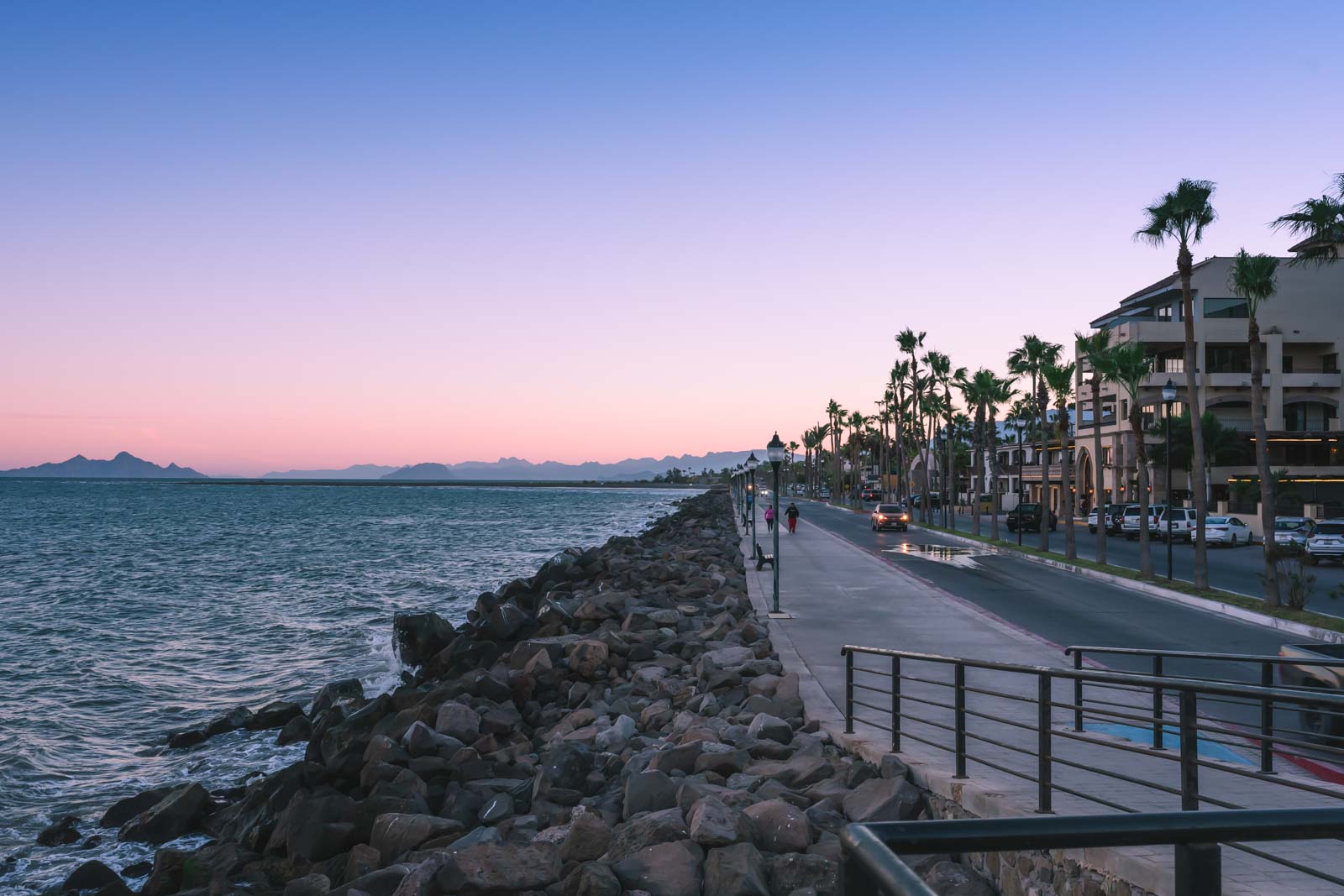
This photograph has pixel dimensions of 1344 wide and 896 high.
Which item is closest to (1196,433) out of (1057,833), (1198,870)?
(1198,870)

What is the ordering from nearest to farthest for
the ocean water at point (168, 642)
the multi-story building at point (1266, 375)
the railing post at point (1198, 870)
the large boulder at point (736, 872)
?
the railing post at point (1198, 870) < the large boulder at point (736, 872) < the ocean water at point (168, 642) < the multi-story building at point (1266, 375)

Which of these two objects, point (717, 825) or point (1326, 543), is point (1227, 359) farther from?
point (717, 825)

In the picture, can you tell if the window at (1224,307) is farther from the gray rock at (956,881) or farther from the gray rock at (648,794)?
the gray rock at (956,881)

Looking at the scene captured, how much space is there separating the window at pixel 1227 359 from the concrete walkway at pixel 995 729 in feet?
170

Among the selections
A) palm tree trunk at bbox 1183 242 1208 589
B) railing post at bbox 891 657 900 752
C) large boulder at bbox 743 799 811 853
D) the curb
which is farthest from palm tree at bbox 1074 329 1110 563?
large boulder at bbox 743 799 811 853

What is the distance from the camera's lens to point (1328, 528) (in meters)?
37.1

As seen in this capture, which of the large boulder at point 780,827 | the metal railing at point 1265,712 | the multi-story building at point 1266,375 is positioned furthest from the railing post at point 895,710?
the multi-story building at point 1266,375

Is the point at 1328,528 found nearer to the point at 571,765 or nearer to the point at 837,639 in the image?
the point at 837,639

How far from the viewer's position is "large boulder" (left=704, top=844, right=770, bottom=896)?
25.2ft

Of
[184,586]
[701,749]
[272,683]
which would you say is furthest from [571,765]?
[184,586]

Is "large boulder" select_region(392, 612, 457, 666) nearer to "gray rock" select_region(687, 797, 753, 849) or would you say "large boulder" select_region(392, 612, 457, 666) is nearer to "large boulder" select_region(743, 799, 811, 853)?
"gray rock" select_region(687, 797, 753, 849)

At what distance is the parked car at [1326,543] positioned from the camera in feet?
118

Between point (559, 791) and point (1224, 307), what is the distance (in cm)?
7052

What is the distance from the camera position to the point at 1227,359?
67438 mm
